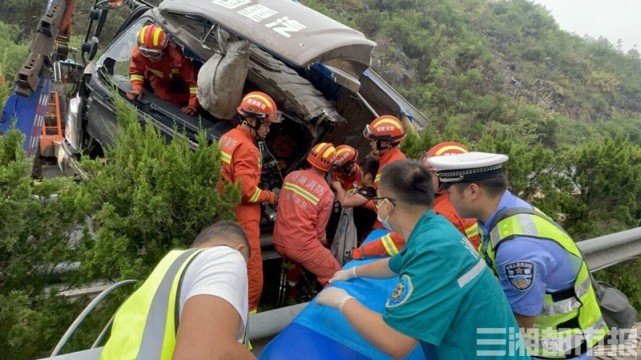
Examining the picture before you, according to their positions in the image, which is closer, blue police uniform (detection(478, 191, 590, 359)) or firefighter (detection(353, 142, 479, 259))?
blue police uniform (detection(478, 191, 590, 359))

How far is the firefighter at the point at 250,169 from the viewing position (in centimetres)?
331

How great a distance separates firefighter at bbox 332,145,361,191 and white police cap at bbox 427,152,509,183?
190 centimetres

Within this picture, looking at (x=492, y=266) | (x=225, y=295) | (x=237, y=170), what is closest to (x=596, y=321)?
(x=492, y=266)

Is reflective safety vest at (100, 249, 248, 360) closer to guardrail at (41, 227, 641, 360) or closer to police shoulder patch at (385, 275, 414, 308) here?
police shoulder patch at (385, 275, 414, 308)

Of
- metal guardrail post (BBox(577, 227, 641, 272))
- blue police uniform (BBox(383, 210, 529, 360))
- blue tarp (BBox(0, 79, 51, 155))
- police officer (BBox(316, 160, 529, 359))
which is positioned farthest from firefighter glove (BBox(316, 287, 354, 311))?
blue tarp (BBox(0, 79, 51, 155))

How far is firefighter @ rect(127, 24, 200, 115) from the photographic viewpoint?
14.2 feet

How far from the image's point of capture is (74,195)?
238 cm

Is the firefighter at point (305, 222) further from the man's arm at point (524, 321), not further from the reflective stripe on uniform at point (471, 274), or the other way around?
the reflective stripe on uniform at point (471, 274)

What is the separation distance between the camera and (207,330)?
123cm

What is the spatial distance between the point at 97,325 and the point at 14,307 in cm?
43

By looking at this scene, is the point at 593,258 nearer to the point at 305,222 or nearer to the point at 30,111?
the point at 305,222

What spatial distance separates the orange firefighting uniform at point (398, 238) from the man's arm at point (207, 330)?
171 cm

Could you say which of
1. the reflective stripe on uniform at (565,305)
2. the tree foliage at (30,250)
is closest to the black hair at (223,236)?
the tree foliage at (30,250)

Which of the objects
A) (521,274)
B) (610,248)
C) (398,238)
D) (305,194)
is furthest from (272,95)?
(610,248)
